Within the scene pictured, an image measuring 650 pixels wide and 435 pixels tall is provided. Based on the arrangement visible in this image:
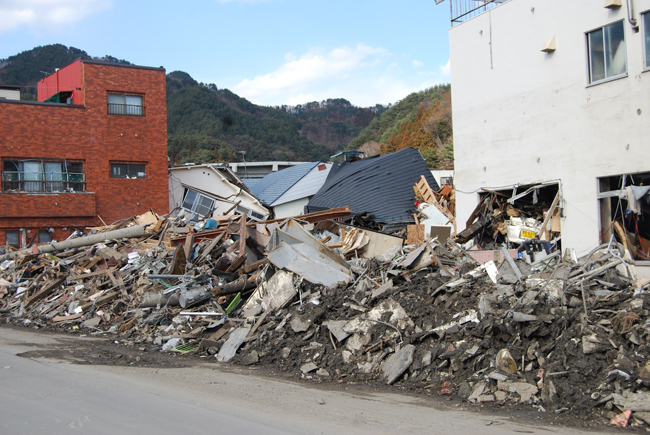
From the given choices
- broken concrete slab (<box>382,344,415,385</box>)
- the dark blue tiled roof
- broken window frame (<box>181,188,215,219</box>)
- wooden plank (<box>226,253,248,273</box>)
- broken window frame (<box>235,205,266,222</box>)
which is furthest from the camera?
the dark blue tiled roof

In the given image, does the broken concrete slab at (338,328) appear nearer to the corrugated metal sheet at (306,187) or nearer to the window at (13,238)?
the corrugated metal sheet at (306,187)

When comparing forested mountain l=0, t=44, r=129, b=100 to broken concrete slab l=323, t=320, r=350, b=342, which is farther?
forested mountain l=0, t=44, r=129, b=100

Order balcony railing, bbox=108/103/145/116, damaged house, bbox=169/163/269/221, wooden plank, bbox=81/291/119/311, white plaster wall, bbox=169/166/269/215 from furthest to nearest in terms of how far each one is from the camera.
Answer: white plaster wall, bbox=169/166/269/215 < damaged house, bbox=169/163/269/221 < balcony railing, bbox=108/103/145/116 < wooden plank, bbox=81/291/119/311

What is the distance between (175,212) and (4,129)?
911cm

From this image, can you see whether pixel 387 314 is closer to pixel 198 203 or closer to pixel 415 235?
pixel 415 235

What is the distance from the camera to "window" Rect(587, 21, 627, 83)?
32.9 feet

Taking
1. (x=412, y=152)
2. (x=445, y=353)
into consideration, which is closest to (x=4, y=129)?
(x=412, y=152)

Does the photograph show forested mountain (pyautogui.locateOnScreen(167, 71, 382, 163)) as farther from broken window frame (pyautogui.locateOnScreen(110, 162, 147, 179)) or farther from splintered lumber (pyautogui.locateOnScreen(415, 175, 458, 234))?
splintered lumber (pyautogui.locateOnScreen(415, 175, 458, 234))

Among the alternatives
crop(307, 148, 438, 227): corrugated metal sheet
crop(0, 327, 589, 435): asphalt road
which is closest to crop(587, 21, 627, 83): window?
crop(0, 327, 589, 435): asphalt road

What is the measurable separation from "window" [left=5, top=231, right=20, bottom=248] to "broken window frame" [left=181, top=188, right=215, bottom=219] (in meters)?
8.07

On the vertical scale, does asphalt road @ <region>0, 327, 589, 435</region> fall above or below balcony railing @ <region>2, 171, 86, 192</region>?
below

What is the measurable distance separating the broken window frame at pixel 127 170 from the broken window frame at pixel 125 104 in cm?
268

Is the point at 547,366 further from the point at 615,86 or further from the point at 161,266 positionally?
the point at 161,266

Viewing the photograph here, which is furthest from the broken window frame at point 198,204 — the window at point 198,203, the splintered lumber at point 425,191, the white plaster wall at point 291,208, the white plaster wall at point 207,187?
the splintered lumber at point 425,191
